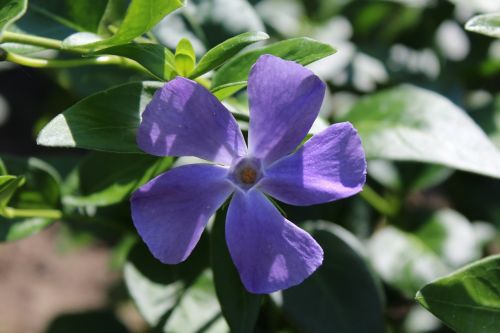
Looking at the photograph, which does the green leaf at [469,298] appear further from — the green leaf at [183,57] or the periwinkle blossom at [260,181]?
the green leaf at [183,57]

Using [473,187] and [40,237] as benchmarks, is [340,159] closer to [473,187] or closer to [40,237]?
[473,187]

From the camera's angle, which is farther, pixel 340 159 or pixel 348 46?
pixel 348 46

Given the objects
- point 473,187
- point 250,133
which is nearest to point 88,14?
point 250,133

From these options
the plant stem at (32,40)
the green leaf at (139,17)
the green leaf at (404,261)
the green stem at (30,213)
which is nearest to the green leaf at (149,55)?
the green leaf at (139,17)

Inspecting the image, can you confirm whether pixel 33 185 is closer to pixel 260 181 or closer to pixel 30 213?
pixel 30 213

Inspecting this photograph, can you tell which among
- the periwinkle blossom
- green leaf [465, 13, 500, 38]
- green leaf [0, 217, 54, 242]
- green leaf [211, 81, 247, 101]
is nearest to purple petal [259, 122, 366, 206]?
the periwinkle blossom

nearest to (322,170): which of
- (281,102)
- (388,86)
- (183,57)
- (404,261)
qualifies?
(281,102)

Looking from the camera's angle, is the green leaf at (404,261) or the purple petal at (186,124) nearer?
the purple petal at (186,124)

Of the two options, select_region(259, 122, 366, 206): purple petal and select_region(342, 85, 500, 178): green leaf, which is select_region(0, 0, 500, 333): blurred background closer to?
select_region(342, 85, 500, 178): green leaf
